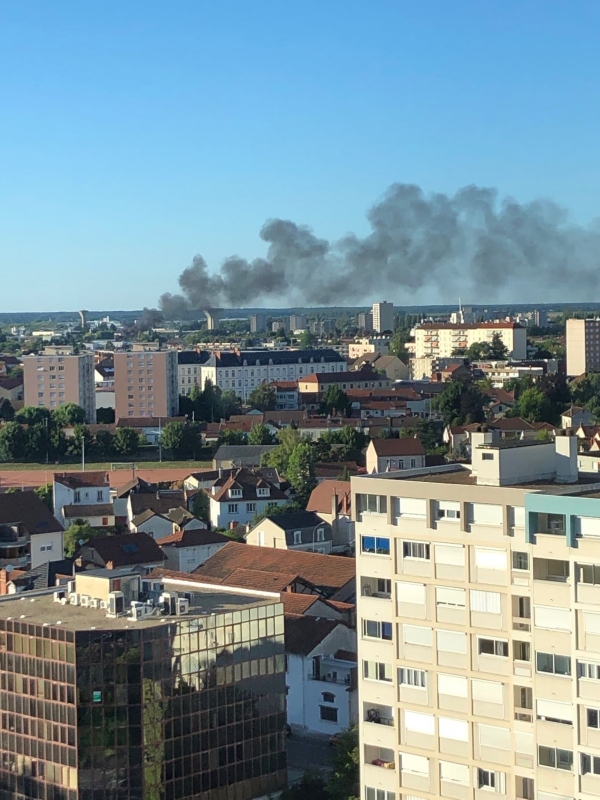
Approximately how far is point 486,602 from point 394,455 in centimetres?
2680

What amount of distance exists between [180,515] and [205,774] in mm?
16025

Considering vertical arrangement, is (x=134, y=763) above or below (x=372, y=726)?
below

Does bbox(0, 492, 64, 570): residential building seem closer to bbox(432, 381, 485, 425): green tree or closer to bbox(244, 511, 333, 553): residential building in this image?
bbox(244, 511, 333, 553): residential building

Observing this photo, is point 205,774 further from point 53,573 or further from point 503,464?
point 53,573

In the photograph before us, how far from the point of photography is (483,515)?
9070mm

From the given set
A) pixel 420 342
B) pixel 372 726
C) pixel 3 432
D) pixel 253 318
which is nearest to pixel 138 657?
pixel 372 726

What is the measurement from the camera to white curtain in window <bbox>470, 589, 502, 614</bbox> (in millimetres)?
8930

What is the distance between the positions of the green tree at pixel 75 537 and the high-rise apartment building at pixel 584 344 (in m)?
48.4

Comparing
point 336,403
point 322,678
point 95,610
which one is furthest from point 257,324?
point 95,610

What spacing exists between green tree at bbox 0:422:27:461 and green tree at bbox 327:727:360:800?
3248 cm

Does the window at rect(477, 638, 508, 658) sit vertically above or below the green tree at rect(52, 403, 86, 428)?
above

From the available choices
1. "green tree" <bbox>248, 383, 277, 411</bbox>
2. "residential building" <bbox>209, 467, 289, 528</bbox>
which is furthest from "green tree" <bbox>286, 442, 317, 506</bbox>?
"green tree" <bbox>248, 383, 277, 411</bbox>

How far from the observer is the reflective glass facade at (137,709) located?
11969mm

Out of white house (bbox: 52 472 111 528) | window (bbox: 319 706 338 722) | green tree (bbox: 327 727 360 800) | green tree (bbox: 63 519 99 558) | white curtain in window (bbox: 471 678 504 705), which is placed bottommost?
window (bbox: 319 706 338 722)
